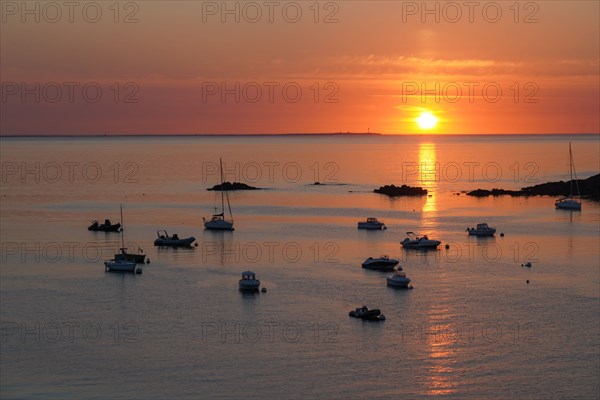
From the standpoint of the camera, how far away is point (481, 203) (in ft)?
439

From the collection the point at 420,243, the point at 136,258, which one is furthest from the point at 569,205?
the point at 136,258

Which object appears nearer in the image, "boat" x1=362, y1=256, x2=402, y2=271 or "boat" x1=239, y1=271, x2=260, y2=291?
"boat" x1=239, y1=271, x2=260, y2=291

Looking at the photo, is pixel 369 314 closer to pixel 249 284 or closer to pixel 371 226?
pixel 249 284

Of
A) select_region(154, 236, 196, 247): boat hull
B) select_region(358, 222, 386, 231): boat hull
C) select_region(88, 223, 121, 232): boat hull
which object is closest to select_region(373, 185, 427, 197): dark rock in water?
select_region(358, 222, 386, 231): boat hull

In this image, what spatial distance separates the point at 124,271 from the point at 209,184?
106764 mm

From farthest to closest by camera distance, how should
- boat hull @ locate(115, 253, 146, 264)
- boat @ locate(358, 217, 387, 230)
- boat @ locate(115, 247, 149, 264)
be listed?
1. boat @ locate(358, 217, 387, 230)
2. boat hull @ locate(115, 253, 146, 264)
3. boat @ locate(115, 247, 149, 264)

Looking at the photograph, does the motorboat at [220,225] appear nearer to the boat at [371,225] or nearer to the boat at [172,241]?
the boat at [172,241]

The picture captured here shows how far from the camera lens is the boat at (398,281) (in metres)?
63.9

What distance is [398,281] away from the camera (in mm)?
63938

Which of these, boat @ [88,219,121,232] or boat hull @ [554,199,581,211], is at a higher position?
boat hull @ [554,199,581,211]

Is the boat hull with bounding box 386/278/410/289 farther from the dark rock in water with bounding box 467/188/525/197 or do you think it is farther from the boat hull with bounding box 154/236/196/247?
the dark rock in water with bounding box 467/188/525/197

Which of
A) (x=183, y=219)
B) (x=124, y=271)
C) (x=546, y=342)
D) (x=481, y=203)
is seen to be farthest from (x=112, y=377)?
(x=481, y=203)

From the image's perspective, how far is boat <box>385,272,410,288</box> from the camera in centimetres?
6391

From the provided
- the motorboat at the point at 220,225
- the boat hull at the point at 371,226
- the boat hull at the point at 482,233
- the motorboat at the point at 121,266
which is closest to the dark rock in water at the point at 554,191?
the boat hull at the point at 371,226
